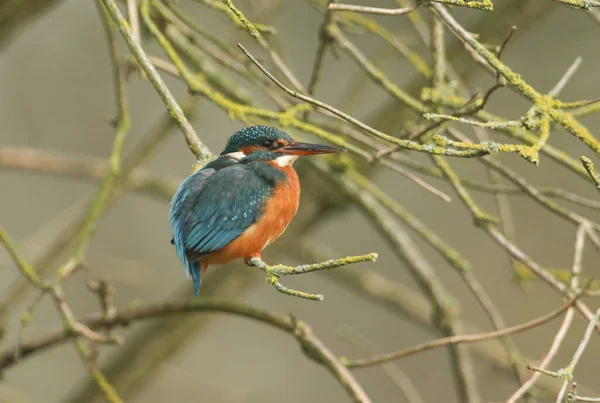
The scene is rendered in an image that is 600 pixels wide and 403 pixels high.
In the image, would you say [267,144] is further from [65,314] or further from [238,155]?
[65,314]

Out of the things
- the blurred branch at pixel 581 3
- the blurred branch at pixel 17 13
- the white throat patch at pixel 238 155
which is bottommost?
the white throat patch at pixel 238 155

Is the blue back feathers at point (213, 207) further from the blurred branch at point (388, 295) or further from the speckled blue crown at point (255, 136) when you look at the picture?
the blurred branch at point (388, 295)

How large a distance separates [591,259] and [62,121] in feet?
10.3

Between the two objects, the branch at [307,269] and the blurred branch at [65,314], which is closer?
the branch at [307,269]

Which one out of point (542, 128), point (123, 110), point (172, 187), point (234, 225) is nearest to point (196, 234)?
point (234, 225)

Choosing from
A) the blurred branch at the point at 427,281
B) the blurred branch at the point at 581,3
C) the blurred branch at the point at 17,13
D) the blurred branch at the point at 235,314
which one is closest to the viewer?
the blurred branch at the point at 581,3

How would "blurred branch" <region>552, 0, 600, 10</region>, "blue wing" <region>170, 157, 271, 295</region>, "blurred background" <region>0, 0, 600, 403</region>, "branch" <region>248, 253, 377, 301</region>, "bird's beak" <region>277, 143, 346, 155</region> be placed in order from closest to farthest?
"branch" <region>248, 253, 377, 301</region> → "blurred branch" <region>552, 0, 600, 10</region> → "blue wing" <region>170, 157, 271, 295</region> → "bird's beak" <region>277, 143, 346, 155</region> → "blurred background" <region>0, 0, 600, 403</region>

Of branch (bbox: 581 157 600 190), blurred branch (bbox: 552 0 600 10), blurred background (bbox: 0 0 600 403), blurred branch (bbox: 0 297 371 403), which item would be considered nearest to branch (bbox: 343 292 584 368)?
blurred branch (bbox: 0 297 371 403)

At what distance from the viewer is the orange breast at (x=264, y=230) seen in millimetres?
1747

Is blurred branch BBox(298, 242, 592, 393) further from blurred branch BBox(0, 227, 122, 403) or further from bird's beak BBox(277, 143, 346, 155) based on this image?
bird's beak BBox(277, 143, 346, 155)

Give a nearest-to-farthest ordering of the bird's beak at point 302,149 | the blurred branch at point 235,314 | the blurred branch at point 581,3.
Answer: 1. the blurred branch at point 581,3
2. the bird's beak at point 302,149
3. the blurred branch at point 235,314

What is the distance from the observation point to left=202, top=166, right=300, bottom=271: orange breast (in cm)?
175

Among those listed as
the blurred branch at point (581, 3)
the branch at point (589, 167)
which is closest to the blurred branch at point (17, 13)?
the blurred branch at point (581, 3)

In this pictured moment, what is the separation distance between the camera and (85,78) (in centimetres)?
472
